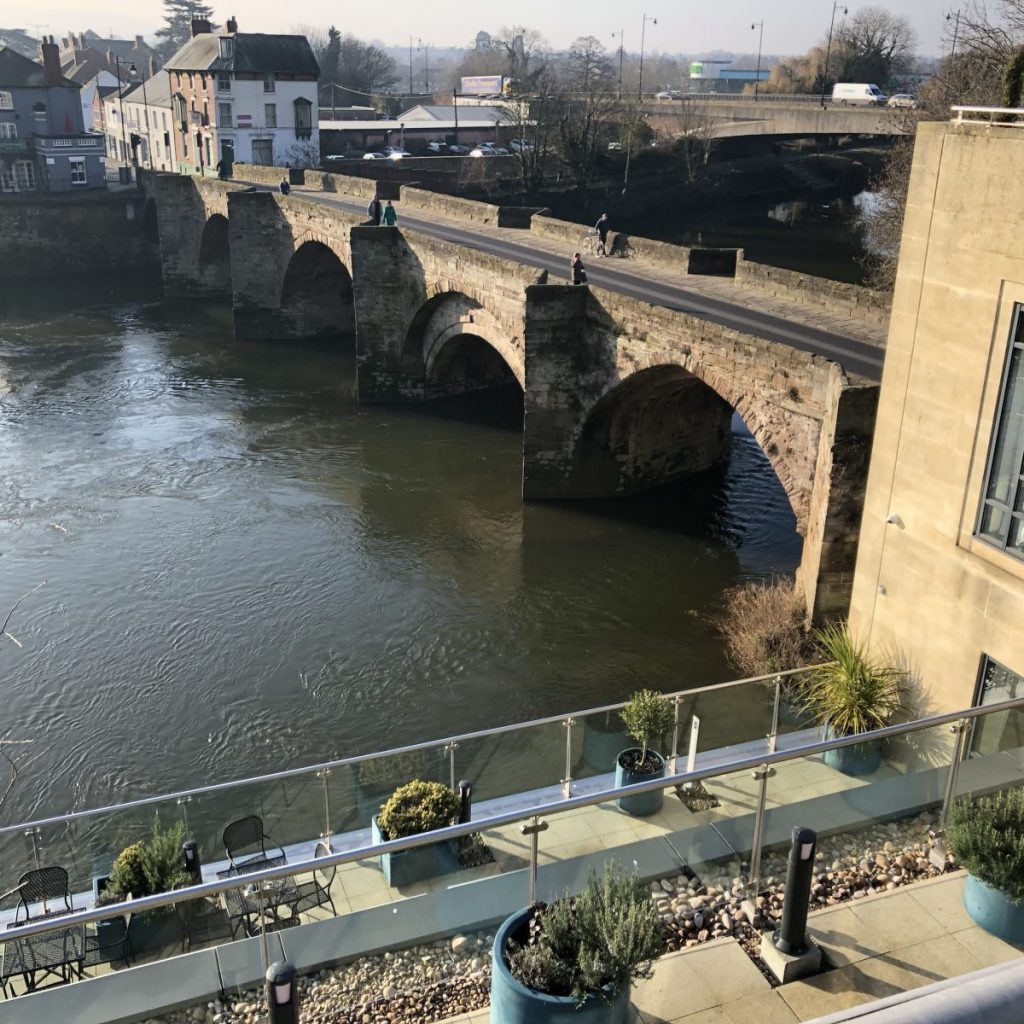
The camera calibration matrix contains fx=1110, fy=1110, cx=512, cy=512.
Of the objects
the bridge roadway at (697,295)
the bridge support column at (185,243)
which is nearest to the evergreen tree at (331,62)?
the bridge support column at (185,243)

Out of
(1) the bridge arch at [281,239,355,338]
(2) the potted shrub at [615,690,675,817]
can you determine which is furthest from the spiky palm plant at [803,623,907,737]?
(1) the bridge arch at [281,239,355,338]

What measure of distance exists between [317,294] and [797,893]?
141 ft

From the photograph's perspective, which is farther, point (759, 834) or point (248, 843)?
point (248, 843)

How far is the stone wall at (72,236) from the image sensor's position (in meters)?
61.8

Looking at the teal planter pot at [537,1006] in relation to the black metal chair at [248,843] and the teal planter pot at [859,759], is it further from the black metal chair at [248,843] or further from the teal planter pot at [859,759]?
the black metal chair at [248,843]

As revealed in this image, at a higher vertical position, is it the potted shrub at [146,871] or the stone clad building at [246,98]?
the stone clad building at [246,98]

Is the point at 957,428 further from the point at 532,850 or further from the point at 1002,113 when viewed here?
the point at 532,850

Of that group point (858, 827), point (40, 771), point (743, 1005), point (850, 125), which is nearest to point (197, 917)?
point (743, 1005)

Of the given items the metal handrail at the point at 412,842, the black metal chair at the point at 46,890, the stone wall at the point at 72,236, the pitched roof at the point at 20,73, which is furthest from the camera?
the pitched roof at the point at 20,73

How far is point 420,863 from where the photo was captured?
26.5ft

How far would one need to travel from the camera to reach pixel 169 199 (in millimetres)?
53781

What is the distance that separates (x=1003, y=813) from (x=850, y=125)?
61819 millimetres

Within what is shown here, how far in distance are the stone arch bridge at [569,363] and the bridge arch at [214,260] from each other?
12.2ft

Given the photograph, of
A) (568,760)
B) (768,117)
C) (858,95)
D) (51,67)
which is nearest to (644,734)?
(568,760)
